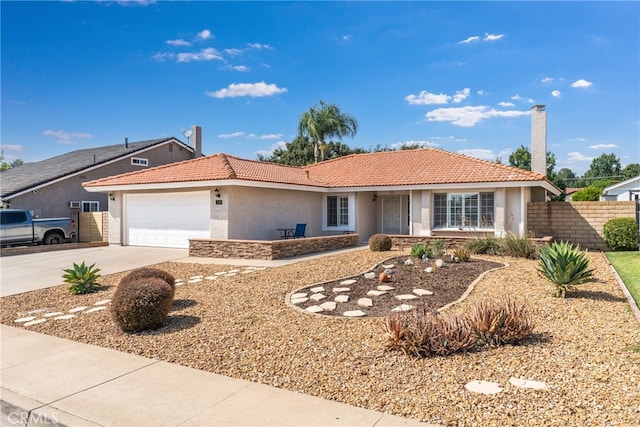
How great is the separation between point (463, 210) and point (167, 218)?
1396cm

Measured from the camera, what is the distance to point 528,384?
4078mm

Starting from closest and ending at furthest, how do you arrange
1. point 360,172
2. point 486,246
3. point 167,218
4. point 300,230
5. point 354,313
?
point 354,313
point 486,246
point 167,218
point 300,230
point 360,172

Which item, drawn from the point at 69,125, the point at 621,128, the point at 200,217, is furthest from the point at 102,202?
the point at 621,128

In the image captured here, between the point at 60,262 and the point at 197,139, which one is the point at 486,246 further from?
the point at 197,139

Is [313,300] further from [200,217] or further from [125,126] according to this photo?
[125,126]

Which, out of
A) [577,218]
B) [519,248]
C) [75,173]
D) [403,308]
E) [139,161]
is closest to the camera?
[403,308]

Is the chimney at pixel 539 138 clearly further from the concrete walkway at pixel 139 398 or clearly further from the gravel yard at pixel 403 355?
the concrete walkway at pixel 139 398

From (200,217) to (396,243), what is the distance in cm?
874

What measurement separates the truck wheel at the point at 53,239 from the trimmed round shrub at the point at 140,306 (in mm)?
16986

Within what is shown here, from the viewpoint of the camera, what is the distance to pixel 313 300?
8102 mm

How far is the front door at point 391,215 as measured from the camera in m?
22.5

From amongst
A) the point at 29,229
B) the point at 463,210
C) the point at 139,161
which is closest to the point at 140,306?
the point at 463,210

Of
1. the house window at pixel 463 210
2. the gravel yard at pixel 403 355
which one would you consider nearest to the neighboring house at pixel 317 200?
the house window at pixel 463 210

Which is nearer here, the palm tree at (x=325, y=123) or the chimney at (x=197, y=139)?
the chimney at (x=197, y=139)
